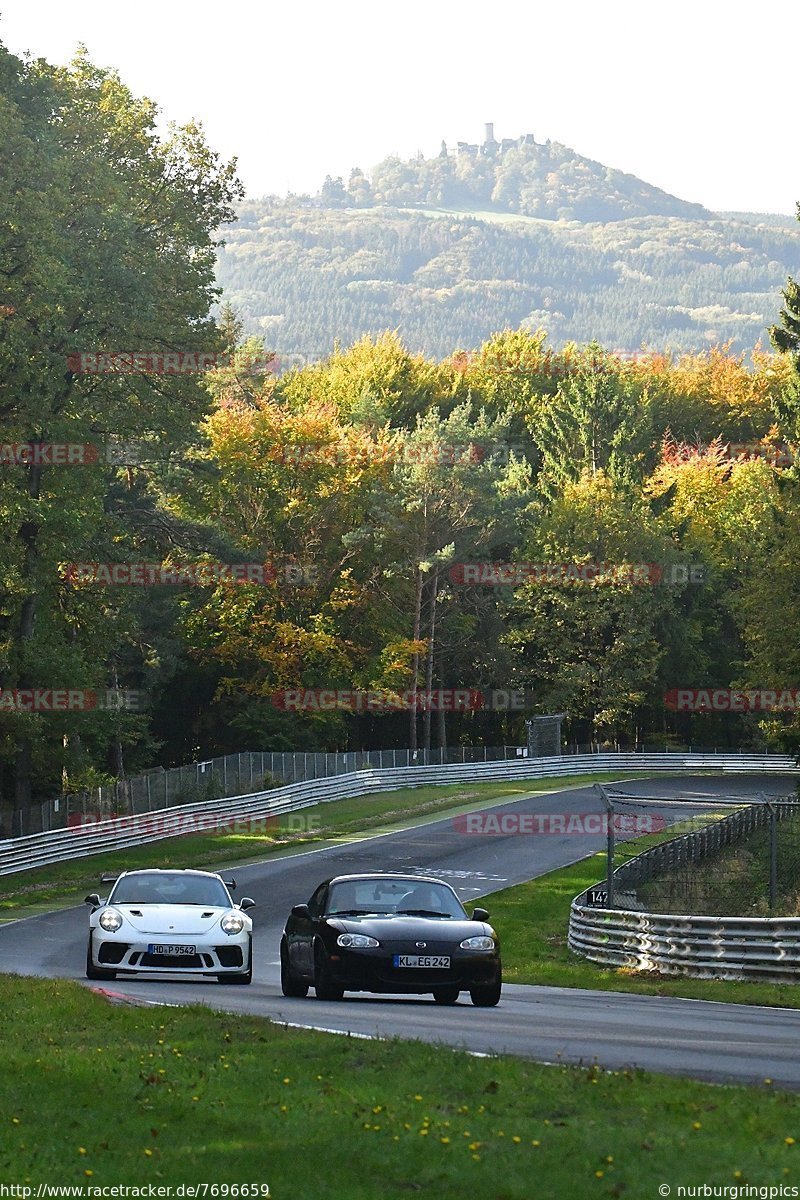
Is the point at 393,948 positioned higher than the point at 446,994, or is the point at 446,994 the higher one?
the point at 393,948

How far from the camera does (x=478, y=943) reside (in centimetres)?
1819

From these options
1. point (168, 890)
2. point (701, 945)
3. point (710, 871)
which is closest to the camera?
point (168, 890)

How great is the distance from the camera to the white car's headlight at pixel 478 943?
59.5 ft

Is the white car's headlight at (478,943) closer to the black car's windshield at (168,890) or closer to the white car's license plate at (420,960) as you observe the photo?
the white car's license plate at (420,960)

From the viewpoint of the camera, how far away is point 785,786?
2734 inches

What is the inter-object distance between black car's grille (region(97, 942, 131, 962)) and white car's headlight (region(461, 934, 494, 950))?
472 cm

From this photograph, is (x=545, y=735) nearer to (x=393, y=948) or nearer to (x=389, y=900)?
(x=389, y=900)

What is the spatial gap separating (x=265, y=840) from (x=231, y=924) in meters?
30.7

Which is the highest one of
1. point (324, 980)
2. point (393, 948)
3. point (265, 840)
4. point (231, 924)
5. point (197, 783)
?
point (393, 948)

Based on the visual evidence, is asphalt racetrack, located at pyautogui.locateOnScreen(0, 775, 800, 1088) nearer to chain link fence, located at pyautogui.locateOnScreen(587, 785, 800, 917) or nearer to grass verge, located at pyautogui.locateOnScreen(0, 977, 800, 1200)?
grass verge, located at pyautogui.locateOnScreen(0, 977, 800, 1200)

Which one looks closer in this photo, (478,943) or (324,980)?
(478,943)

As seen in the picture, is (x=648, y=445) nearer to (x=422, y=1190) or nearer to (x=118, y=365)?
(x=118, y=365)

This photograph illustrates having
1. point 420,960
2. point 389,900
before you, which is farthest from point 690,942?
point 420,960

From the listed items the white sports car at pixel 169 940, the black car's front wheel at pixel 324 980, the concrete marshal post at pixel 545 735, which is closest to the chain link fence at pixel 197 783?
the concrete marshal post at pixel 545 735
